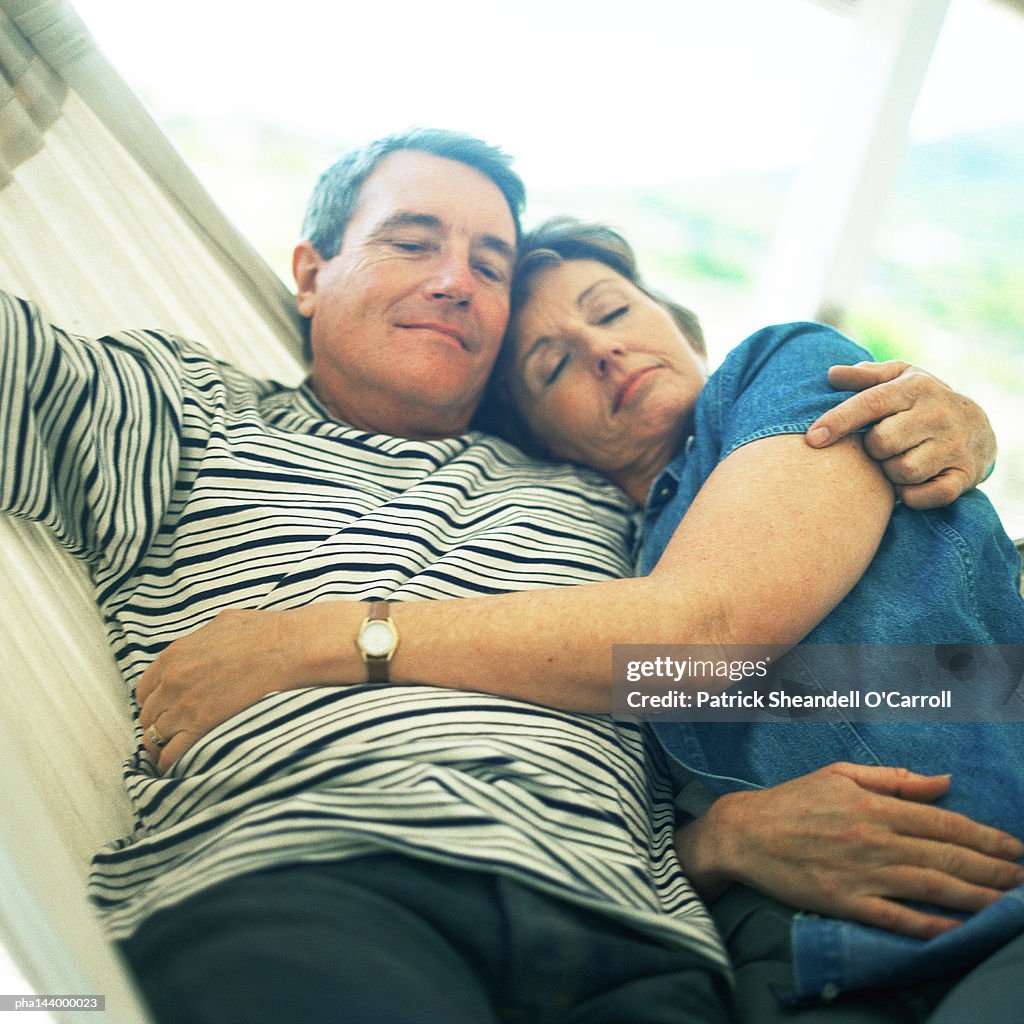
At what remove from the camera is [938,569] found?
0.92 meters

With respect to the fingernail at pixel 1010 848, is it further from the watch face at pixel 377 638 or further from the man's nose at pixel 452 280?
the man's nose at pixel 452 280

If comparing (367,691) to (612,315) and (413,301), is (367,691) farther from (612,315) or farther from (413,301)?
(612,315)

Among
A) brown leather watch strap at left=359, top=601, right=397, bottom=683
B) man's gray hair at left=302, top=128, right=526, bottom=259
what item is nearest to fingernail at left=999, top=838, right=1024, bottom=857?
brown leather watch strap at left=359, top=601, right=397, bottom=683

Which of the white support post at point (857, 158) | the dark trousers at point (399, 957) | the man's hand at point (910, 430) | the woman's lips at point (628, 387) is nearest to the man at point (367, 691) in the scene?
the dark trousers at point (399, 957)

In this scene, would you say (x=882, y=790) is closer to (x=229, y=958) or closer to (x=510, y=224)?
(x=229, y=958)

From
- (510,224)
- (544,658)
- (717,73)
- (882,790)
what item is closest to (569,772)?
(544,658)

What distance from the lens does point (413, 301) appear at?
119 centimetres

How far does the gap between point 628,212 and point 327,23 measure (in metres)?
2.42

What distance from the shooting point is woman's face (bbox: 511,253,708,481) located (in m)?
1.23

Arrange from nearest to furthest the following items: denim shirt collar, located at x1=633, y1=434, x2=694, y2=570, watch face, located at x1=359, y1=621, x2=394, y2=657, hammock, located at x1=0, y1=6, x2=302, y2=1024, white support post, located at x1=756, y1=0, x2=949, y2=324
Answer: hammock, located at x1=0, y1=6, x2=302, y2=1024
watch face, located at x1=359, y1=621, x2=394, y2=657
denim shirt collar, located at x1=633, y1=434, x2=694, y2=570
white support post, located at x1=756, y1=0, x2=949, y2=324

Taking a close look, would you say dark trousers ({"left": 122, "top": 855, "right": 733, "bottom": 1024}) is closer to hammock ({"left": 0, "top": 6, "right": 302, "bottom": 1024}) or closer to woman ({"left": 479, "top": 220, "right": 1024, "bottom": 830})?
hammock ({"left": 0, "top": 6, "right": 302, "bottom": 1024})

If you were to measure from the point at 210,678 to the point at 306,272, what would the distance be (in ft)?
2.34

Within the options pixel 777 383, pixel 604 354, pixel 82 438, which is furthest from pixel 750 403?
pixel 82 438

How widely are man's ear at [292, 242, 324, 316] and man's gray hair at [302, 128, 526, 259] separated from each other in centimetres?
1
